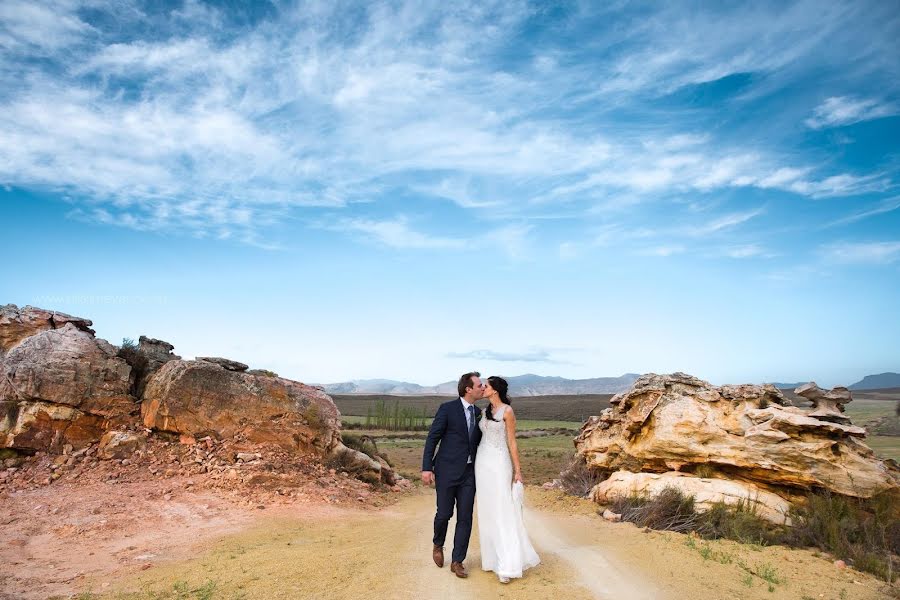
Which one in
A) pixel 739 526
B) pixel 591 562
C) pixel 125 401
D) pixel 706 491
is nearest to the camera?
pixel 591 562

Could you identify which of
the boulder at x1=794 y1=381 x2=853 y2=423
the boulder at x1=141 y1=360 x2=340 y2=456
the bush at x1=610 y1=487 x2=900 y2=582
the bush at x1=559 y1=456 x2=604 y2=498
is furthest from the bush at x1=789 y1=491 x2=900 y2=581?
the boulder at x1=141 y1=360 x2=340 y2=456

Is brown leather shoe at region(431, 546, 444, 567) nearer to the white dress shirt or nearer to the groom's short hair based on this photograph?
the white dress shirt

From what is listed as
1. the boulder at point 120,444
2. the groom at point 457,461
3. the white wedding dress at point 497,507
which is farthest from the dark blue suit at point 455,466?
the boulder at point 120,444

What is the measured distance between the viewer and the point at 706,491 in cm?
1123

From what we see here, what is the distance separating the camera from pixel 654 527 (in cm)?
1023

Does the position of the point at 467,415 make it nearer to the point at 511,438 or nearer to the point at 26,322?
the point at 511,438

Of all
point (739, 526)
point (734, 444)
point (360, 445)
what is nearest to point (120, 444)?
point (360, 445)

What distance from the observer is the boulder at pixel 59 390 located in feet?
45.4

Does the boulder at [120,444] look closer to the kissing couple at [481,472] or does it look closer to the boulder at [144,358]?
the boulder at [144,358]

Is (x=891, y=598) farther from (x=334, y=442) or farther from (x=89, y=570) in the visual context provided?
(x=334, y=442)

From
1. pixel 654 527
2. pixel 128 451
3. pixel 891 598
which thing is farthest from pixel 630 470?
pixel 128 451

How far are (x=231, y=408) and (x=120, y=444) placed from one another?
8.57 ft

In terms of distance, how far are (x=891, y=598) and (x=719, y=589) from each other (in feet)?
7.31

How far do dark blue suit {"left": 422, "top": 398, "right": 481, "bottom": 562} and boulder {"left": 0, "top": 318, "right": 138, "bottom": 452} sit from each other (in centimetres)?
1111
